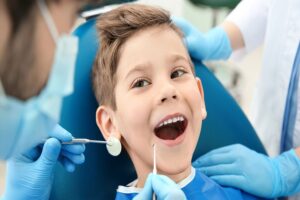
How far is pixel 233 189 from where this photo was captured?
4.63 ft

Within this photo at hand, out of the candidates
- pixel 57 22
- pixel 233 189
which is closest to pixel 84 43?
pixel 233 189

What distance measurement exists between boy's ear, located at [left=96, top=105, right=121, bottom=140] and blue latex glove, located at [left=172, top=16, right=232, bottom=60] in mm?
409

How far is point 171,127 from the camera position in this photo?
136 cm

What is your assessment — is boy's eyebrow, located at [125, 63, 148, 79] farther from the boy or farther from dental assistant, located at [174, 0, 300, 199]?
dental assistant, located at [174, 0, 300, 199]

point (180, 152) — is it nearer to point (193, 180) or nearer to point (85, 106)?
point (193, 180)

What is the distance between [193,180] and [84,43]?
1.86 ft

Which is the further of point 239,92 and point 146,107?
point 239,92

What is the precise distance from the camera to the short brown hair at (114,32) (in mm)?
1350

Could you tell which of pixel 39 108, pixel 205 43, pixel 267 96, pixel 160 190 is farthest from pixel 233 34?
pixel 39 108

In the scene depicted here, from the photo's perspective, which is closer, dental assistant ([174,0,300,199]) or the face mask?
the face mask

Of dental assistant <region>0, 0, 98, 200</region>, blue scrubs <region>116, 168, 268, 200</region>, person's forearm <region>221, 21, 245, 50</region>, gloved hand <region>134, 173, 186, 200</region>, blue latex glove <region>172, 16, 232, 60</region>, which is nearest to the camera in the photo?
dental assistant <region>0, 0, 98, 200</region>

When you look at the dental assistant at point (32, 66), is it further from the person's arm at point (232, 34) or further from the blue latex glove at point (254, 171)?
the person's arm at point (232, 34)

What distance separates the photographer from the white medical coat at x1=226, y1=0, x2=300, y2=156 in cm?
152

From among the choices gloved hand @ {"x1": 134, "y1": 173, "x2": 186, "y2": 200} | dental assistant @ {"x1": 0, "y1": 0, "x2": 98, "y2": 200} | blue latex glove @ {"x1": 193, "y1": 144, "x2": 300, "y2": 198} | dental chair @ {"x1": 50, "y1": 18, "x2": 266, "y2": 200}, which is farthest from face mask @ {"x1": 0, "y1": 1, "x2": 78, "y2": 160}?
blue latex glove @ {"x1": 193, "y1": 144, "x2": 300, "y2": 198}
